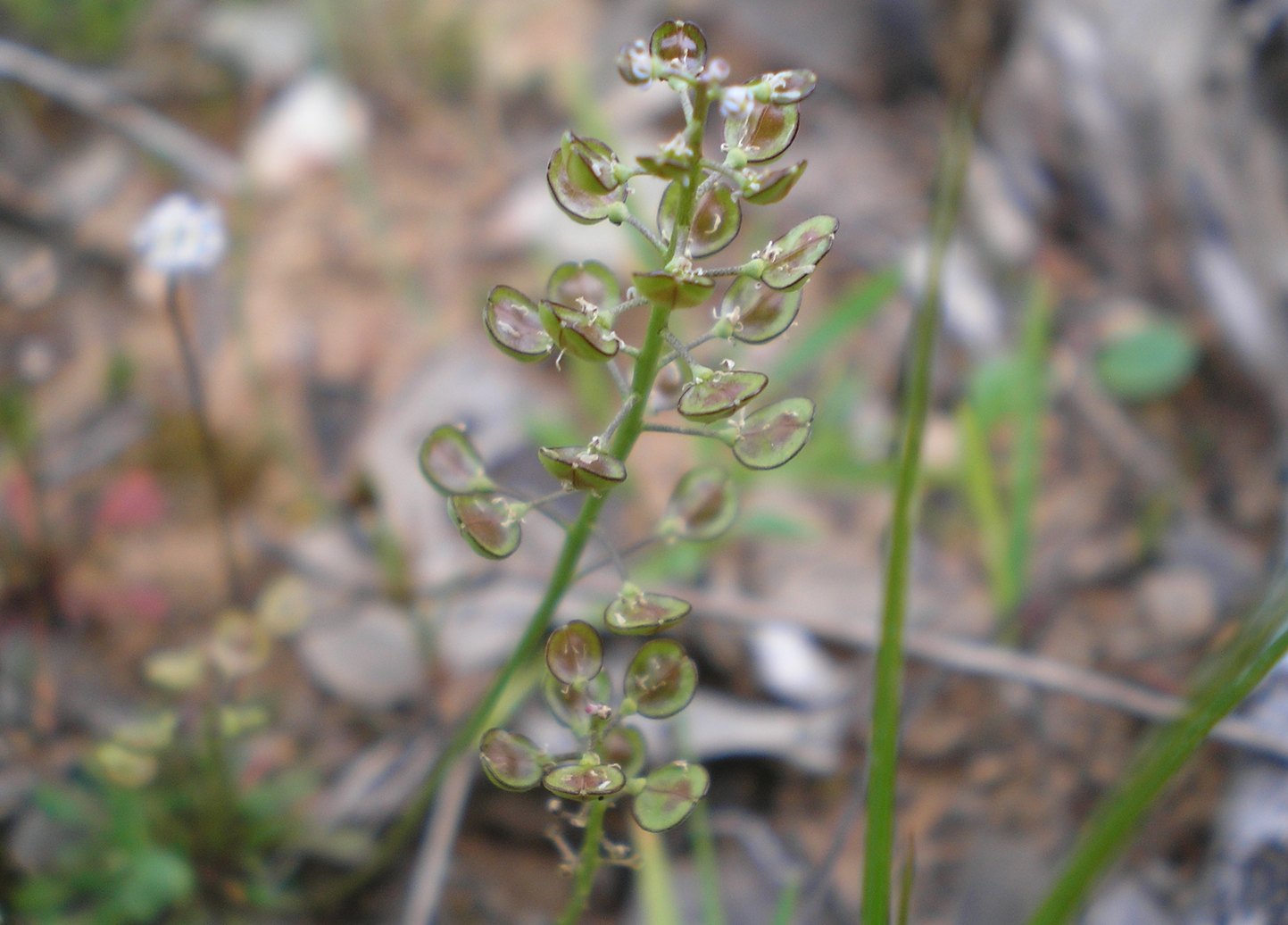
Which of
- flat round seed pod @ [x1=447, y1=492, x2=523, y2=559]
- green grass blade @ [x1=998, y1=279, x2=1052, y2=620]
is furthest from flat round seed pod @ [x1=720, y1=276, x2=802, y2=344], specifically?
green grass blade @ [x1=998, y1=279, x2=1052, y2=620]

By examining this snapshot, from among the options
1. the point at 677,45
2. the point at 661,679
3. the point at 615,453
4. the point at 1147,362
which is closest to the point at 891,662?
the point at 661,679

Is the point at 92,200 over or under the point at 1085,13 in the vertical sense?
under

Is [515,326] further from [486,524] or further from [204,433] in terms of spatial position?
[204,433]

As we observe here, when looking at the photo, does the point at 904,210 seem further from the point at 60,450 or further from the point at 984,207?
the point at 60,450

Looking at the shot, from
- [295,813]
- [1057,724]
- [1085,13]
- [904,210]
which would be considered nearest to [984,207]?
[904,210]

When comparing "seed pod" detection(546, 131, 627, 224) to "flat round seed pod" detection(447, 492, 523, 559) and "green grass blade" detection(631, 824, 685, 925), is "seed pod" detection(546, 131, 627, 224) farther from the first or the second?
"green grass blade" detection(631, 824, 685, 925)
